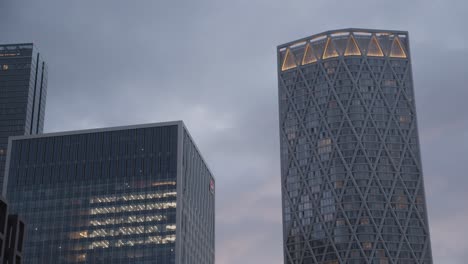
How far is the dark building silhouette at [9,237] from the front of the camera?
111125mm

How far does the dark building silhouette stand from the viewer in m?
111

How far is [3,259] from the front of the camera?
369 feet

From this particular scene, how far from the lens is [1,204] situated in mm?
111312

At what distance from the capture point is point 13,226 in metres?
116

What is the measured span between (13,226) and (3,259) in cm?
588

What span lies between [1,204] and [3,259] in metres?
8.54

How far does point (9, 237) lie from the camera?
11544 cm

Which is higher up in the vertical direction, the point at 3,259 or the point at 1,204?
the point at 1,204
